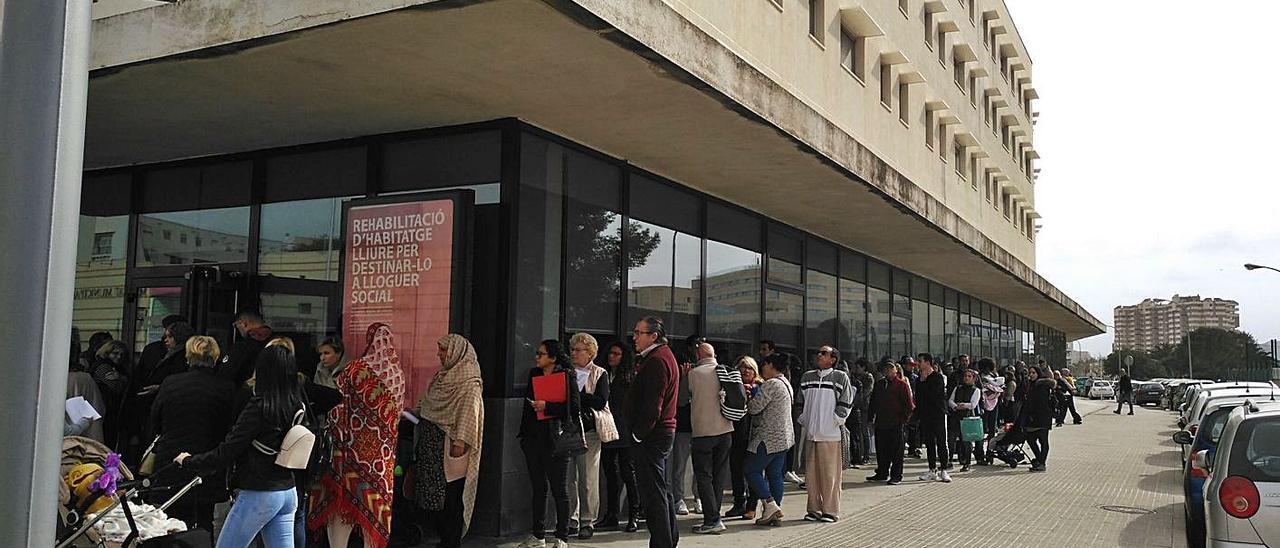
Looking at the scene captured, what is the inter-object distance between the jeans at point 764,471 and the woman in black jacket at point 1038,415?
740 centimetres

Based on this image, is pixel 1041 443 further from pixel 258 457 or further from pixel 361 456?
pixel 258 457

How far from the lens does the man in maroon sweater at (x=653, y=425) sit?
27.1ft

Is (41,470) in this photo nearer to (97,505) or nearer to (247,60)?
(97,505)

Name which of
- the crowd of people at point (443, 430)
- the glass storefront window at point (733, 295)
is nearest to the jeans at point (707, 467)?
the crowd of people at point (443, 430)

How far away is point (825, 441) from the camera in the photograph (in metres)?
11.5

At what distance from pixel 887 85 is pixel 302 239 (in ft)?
37.7

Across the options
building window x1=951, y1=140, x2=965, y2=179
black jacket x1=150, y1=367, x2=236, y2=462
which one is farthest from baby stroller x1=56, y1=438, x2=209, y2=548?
building window x1=951, y1=140, x2=965, y2=179

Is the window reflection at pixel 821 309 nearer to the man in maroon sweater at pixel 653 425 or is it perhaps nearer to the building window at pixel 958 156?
the building window at pixel 958 156

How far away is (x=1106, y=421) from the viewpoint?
123 ft

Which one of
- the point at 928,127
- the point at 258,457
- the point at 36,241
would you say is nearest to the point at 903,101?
the point at 928,127

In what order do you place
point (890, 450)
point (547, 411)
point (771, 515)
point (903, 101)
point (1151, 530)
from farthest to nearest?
point (903, 101), point (890, 450), point (1151, 530), point (771, 515), point (547, 411)

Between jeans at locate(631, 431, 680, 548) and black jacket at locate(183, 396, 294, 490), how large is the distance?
3.02 meters

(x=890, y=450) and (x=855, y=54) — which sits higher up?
(x=855, y=54)

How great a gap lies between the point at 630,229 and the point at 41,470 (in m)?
9.83
